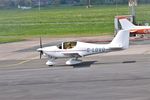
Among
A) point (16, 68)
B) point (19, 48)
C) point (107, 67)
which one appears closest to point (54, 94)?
point (107, 67)

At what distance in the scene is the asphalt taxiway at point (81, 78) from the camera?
26812 millimetres

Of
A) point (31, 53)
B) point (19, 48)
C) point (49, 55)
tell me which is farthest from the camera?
point (19, 48)

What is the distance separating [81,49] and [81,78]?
6.54 metres

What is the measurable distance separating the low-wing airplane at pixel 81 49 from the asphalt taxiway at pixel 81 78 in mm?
788

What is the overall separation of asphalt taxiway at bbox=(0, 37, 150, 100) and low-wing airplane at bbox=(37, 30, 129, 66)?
2.58 ft

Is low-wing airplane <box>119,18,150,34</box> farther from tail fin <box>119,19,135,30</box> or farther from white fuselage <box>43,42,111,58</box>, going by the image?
white fuselage <box>43,42,111,58</box>

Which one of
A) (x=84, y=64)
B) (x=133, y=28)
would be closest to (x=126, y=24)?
(x=133, y=28)

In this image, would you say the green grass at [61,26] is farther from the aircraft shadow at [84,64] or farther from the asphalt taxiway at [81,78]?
the aircraft shadow at [84,64]

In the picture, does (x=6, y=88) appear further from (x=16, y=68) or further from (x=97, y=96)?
(x=16, y=68)

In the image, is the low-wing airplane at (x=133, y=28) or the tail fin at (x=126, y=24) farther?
the tail fin at (x=126, y=24)

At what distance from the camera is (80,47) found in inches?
1531

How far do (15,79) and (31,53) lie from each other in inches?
710

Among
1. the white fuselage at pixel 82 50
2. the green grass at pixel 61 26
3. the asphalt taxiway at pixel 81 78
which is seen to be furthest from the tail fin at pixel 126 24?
the white fuselage at pixel 82 50

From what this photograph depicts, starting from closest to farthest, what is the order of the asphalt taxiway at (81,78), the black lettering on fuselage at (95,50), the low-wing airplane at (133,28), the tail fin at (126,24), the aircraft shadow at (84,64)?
1. the asphalt taxiway at (81,78)
2. the black lettering on fuselage at (95,50)
3. the aircraft shadow at (84,64)
4. the low-wing airplane at (133,28)
5. the tail fin at (126,24)
